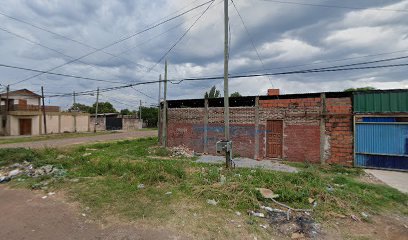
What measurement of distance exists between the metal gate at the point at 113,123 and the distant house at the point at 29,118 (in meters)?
5.64

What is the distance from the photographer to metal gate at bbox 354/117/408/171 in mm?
10875

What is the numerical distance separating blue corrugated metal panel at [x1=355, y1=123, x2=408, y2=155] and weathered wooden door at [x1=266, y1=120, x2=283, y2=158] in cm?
358

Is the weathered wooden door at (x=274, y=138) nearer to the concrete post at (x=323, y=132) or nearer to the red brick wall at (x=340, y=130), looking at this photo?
the concrete post at (x=323, y=132)

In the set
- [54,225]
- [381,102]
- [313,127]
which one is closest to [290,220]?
[54,225]

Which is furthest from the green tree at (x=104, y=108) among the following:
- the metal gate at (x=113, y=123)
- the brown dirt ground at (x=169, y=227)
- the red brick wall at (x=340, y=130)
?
the brown dirt ground at (x=169, y=227)

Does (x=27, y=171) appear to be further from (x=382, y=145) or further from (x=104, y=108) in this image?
(x=104, y=108)

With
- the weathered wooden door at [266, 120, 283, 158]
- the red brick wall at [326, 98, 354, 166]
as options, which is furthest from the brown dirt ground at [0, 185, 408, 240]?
the weathered wooden door at [266, 120, 283, 158]

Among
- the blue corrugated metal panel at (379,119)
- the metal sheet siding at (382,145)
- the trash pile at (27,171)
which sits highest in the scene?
the blue corrugated metal panel at (379,119)

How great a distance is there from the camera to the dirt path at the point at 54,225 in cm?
471

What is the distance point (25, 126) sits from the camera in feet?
111

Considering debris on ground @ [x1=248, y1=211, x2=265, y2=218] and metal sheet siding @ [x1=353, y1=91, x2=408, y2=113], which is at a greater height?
metal sheet siding @ [x1=353, y1=91, x2=408, y2=113]

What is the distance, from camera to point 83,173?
956 cm

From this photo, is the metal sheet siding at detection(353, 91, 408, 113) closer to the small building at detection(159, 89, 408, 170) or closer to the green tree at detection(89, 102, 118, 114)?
the small building at detection(159, 89, 408, 170)

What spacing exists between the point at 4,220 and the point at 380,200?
908 cm
